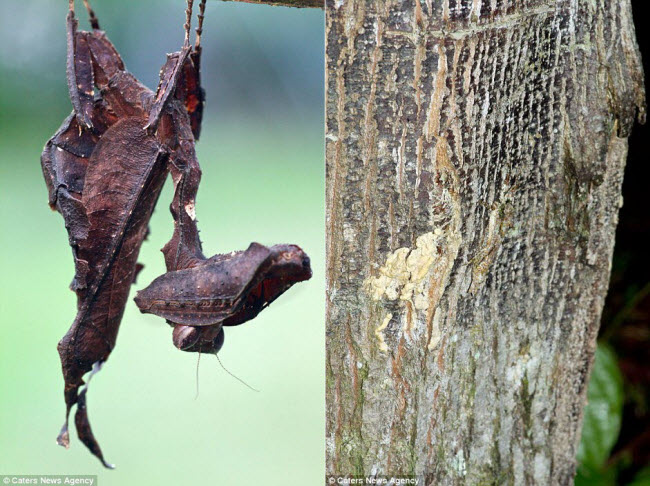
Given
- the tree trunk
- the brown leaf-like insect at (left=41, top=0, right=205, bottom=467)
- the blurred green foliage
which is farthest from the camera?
the blurred green foliage

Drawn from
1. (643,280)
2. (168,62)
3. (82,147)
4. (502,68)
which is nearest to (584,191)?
(502,68)

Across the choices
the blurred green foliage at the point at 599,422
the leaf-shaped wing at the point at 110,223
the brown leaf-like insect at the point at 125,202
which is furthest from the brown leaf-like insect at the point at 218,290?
the blurred green foliage at the point at 599,422

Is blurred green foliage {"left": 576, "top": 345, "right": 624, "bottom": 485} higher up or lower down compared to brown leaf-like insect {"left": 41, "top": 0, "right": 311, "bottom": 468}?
lower down

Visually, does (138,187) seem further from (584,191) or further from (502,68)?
(584,191)

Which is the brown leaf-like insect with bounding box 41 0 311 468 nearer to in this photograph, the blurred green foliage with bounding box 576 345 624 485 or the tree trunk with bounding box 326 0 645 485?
the tree trunk with bounding box 326 0 645 485

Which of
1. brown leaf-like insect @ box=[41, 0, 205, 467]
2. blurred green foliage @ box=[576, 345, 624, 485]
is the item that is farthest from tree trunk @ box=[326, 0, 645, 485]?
blurred green foliage @ box=[576, 345, 624, 485]

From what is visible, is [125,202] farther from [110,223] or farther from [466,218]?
[466,218]

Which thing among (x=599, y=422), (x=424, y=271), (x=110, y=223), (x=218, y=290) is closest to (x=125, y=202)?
(x=110, y=223)
